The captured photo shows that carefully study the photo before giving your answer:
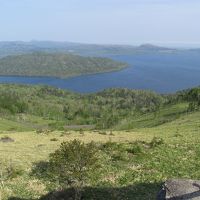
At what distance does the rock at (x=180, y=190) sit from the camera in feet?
52.2

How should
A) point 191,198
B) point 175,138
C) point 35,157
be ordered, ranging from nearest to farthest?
point 191,198, point 35,157, point 175,138

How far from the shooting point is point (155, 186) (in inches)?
1045

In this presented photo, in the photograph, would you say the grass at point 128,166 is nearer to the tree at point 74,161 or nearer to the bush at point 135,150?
the bush at point 135,150

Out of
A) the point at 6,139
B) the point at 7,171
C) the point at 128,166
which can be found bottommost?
the point at 6,139

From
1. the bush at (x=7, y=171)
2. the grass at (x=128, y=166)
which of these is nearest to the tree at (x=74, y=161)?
the grass at (x=128, y=166)

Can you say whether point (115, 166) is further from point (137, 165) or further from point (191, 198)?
point (191, 198)

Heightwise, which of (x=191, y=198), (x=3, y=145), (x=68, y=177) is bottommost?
(x=3, y=145)

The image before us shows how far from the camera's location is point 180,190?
16.6 m

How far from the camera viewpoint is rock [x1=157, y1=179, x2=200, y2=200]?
626 inches

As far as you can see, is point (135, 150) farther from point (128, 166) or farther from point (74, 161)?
point (74, 161)

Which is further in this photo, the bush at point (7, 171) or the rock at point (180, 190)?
the bush at point (7, 171)

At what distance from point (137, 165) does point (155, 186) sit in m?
5.24

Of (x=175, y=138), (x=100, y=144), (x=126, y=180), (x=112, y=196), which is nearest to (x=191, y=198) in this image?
(x=112, y=196)

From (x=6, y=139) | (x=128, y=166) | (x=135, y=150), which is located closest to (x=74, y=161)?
(x=128, y=166)
